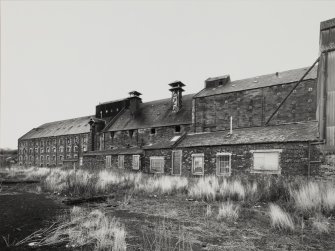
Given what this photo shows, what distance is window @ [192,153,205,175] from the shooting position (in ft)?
66.2

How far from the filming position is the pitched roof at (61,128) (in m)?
48.7

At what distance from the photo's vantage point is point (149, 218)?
7.54m

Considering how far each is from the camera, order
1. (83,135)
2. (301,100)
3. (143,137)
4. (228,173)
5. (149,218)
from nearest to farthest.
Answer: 1. (149,218)
2. (228,173)
3. (301,100)
4. (143,137)
5. (83,135)

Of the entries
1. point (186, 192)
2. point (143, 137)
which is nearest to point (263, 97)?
point (143, 137)

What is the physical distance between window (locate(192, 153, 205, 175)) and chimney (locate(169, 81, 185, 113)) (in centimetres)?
1363

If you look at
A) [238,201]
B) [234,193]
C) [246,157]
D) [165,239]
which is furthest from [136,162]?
[165,239]

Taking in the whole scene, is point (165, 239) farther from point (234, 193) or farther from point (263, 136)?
point (263, 136)

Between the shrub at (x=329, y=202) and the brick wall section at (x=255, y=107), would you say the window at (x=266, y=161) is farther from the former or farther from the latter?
the brick wall section at (x=255, y=107)

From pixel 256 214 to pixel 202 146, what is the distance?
493 inches

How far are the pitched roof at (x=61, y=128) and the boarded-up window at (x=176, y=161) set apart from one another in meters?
28.2

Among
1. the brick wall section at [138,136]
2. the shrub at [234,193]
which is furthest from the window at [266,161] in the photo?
the brick wall section at [138,136]

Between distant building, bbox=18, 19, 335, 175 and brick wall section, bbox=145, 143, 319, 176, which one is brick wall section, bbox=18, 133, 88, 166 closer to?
distant building, bbox=18, 19, 335, 175

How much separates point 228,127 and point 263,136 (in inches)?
415

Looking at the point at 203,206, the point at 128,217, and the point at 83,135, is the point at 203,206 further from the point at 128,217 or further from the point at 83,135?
A: the point at 83,135
